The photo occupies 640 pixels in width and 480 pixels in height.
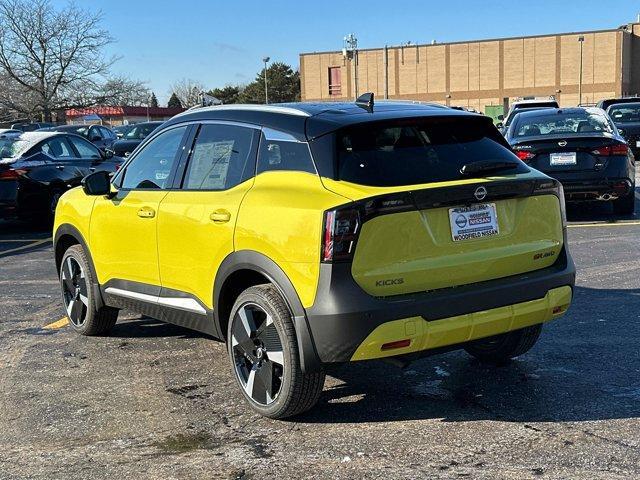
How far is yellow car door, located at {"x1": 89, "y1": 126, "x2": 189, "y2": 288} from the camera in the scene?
5.06 m

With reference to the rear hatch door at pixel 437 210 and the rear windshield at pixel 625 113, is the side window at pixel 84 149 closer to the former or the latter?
the rear hatch door at pixel 437 210

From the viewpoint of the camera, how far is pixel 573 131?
11.1m

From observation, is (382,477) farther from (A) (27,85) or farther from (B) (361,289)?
(A) (27,85)

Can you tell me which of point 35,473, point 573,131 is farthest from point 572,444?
point 573,131

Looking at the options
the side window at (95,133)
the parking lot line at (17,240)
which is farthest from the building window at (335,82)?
the parking lot line at (17,240)

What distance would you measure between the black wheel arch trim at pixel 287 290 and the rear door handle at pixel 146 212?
96 cm

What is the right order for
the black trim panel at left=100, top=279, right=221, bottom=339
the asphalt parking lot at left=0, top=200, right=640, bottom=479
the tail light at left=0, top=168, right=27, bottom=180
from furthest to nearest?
the tail light at left=0, top=168, right=27, bottom=180 < the black trim panel at left=100, top=279, right=221, bottom=339 < the asphalt parking lot at left=0, top=200, right=640, bottom=479

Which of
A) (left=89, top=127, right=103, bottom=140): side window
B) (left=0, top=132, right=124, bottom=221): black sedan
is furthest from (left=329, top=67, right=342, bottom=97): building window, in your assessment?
(left=0, top=132, right=124, bottom=221): black sedan

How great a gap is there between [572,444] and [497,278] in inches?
35.9

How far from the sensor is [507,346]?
4.91 metres

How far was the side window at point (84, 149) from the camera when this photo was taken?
522 inches

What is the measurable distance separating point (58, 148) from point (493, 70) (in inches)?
2569

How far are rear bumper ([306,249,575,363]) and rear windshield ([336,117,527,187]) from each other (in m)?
0.56

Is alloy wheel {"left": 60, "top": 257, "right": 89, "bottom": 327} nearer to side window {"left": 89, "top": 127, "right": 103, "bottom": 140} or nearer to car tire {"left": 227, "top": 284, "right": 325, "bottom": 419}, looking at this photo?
car tire {"left": 227, "top": 284, "right": 325, "bottom": 419}
